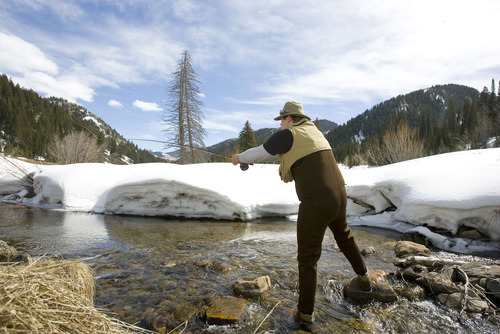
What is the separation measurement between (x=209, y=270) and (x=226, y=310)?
1.24 m

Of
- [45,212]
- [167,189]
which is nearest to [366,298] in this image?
[167,189]

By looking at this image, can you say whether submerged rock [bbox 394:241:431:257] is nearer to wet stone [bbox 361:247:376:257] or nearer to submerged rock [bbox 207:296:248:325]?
wet stone [bbox 361:247:376:257]

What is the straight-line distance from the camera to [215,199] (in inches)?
316

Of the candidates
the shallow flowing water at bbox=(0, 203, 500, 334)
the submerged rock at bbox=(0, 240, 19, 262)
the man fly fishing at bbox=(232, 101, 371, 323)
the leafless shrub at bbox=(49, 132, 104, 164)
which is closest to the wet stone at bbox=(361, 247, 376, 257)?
A: the shallow flowing water at bbox=(0, 203, 500, 334)

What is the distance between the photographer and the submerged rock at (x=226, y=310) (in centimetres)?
246

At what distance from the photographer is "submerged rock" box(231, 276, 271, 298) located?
2.98m

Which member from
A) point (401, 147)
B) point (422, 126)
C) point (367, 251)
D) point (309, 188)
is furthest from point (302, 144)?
point (422, 126)

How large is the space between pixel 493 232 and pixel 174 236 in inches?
259

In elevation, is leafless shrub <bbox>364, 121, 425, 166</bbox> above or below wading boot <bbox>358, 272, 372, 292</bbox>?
above

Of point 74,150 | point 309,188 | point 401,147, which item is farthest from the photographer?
point 74,150

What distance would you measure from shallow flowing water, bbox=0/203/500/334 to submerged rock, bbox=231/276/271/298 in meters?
Result: 0.08

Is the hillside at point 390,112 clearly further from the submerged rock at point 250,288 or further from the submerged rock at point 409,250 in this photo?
the submerged rock at point 250,288

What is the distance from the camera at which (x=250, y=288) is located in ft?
9.92

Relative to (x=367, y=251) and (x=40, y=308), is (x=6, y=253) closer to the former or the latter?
(x=40, y=308)
